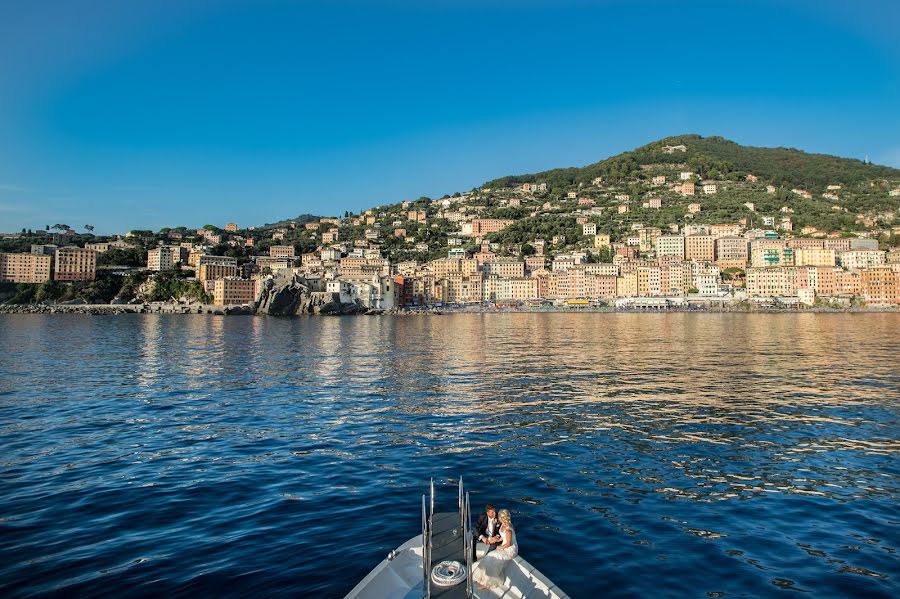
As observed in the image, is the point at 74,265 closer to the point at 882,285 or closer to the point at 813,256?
the point at 813,256

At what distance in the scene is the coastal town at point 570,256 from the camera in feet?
376

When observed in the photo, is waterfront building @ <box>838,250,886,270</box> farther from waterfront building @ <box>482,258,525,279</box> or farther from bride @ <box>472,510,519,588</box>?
bride @ <box>472,510,519,588</box>

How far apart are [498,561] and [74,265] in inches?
5540

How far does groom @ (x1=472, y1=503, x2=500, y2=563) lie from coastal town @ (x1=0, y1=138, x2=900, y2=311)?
101m

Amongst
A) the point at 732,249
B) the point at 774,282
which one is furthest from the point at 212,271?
the point at 732,249

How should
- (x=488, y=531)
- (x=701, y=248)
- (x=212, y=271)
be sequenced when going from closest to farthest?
(x=488, y=531), (x=212, y=271), (x=701, y=248)

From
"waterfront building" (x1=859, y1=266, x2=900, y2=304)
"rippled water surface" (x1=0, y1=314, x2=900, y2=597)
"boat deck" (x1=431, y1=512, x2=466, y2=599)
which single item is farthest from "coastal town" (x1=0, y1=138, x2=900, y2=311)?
"boat deck" (x1=431, y1=512, x2=466, y2=599)

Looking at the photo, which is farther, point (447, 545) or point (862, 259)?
point (862, 259)

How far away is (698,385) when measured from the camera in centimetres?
2178

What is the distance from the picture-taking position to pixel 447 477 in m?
11.1

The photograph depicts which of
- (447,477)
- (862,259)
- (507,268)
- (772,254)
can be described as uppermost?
(772,254)

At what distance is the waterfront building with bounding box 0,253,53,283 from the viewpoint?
119m

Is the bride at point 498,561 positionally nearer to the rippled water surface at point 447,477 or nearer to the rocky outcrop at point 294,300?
the rippled water surface at point 447,477

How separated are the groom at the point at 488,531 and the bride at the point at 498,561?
99mm
